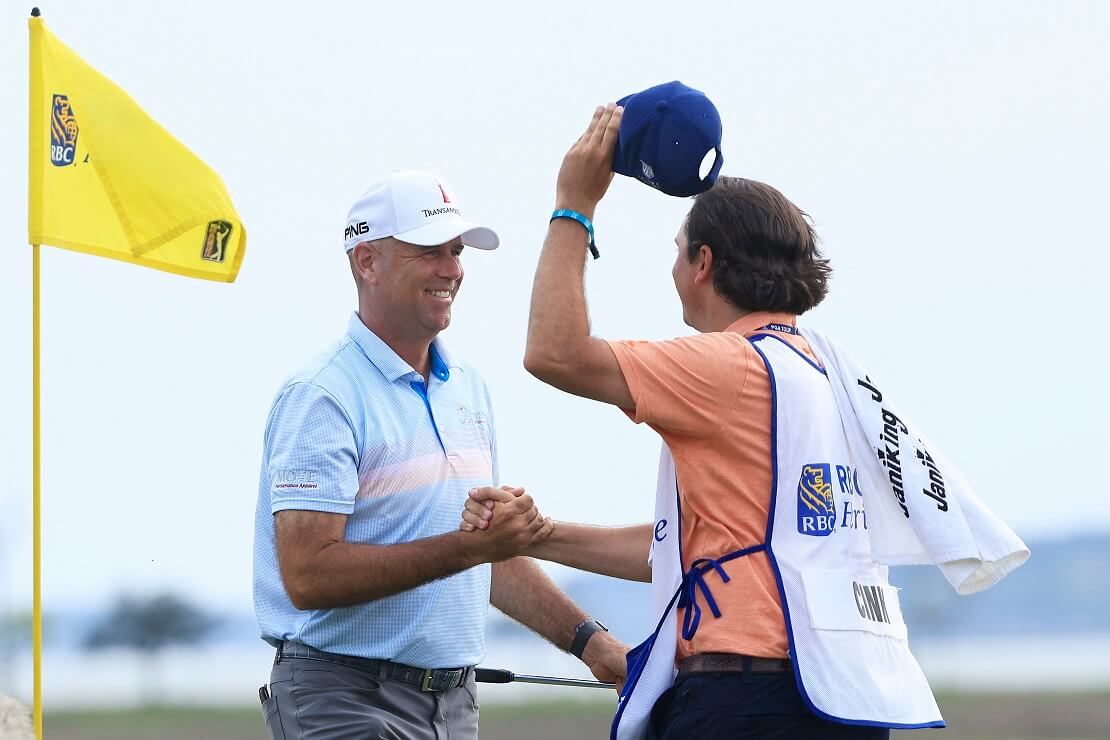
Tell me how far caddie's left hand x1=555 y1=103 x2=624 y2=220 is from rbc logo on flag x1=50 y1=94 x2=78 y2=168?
2187 mm

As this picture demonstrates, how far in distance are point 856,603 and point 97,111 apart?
321cm

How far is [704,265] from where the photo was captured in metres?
4.12

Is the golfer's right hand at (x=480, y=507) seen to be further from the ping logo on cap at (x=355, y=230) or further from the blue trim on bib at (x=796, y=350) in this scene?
the ping logo on cap at (x=355, y=230)

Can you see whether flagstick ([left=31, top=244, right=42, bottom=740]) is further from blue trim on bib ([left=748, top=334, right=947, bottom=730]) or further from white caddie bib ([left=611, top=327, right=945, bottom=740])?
blue trim on bib ([left=748, top=334, right=947, bottom=730])

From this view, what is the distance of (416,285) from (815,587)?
1728 millimetres

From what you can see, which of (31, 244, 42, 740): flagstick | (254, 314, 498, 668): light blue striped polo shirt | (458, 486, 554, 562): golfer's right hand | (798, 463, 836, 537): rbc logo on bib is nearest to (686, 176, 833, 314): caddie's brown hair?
(798, 463, 836, 537): rbc logo on bib

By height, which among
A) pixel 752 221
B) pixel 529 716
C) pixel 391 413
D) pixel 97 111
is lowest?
pixel 529 716

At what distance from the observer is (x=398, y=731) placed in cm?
456

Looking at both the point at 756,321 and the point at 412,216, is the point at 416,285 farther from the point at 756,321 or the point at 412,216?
the point at 756,321

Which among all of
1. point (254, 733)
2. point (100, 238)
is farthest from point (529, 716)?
point (100, 238)

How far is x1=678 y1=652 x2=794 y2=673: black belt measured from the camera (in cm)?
378

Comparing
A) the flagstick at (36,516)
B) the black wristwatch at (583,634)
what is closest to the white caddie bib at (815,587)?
the black wristwatch at (583,634)

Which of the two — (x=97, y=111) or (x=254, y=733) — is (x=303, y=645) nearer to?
(x=97, y=111)

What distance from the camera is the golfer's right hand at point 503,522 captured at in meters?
4.29
